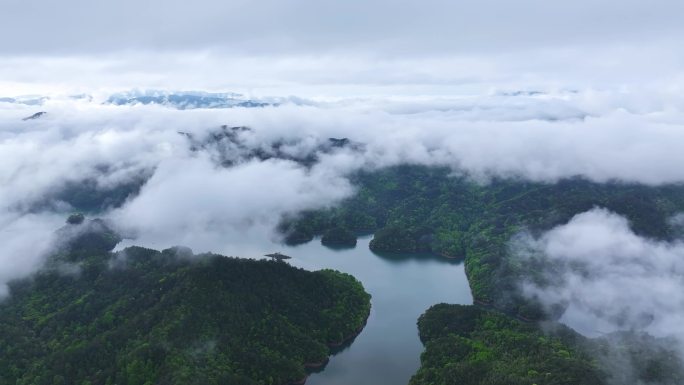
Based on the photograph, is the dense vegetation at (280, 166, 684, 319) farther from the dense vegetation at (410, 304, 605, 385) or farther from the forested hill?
the forested hill

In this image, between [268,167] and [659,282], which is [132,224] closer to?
[268,167]

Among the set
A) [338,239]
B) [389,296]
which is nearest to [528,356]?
[389,296]

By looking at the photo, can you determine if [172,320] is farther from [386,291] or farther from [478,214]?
[478,214]

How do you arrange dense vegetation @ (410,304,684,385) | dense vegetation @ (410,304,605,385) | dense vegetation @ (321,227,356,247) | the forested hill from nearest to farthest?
dense vegetation @ (410,304,605,385), dense vegetation @ (410,304,684,385), the forested hill, dense vegetation @ (321,227,356,247)

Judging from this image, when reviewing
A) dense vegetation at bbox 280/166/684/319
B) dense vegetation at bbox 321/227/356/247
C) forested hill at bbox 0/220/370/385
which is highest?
forested hill at bbox 0/220/370/385

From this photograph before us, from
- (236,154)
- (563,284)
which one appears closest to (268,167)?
(236,154)

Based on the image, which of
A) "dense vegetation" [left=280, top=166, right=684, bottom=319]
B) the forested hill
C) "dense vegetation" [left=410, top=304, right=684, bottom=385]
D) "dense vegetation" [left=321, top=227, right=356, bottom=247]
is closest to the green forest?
"dense vegetation" [left=410, top=304, right=684, bottom=385]
